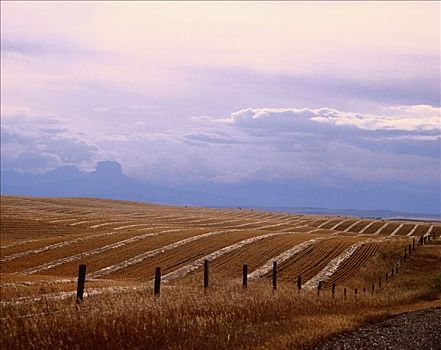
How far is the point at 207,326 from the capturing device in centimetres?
1526

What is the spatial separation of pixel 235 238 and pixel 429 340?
5601cm

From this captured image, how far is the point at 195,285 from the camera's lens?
35.7 metres

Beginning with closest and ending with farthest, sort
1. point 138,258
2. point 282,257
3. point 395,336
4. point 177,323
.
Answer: point 177,323 → point 395,336 → point 138,258 → point 282,257

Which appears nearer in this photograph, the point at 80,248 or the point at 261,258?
the point at 261,258

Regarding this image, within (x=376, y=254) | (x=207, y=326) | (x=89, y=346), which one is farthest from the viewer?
(x=376, y=254)

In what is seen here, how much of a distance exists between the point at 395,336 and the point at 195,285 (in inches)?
760

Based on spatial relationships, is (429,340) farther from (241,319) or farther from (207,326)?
(207,326)

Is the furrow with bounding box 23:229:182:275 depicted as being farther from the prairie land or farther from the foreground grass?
the foreground grass

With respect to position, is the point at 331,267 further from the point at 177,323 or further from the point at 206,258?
the point at 177,323

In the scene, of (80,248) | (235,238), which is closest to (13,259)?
(80,248)

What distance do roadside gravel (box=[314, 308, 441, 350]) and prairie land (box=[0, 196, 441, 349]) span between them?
47cm

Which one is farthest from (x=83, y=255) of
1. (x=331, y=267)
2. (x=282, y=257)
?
(x=331, y=267)

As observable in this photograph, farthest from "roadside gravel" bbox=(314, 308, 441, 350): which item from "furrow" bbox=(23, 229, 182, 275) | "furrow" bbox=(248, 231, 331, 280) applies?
"furrow" bbox=(23, 229, 182, 275)

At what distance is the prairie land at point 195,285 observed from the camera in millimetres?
14180
